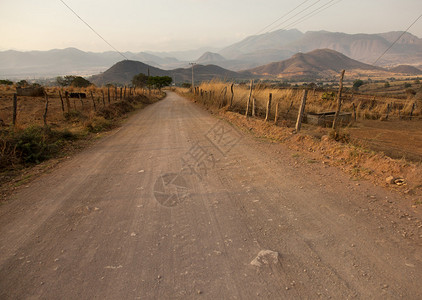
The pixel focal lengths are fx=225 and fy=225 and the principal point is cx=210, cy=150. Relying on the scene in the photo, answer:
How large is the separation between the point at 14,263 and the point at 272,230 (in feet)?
9.45

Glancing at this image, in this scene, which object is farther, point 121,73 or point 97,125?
point 121,73

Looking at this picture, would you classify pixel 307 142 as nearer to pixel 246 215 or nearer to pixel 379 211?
pixel 379 211

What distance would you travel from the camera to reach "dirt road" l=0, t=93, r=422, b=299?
2.04m

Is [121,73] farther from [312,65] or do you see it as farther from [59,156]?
[59,156]

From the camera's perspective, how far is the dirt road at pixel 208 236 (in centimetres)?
204

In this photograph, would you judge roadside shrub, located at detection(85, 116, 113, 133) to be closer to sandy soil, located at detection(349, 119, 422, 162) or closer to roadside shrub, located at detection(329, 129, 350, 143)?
roadside shrub, located at detection(329, 129, 350, 143)

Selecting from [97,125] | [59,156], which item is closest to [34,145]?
[59,156]

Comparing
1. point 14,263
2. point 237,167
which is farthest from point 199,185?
point 14,263

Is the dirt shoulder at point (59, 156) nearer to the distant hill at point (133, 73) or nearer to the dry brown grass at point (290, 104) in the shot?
the dry brown grass at point (290, 104)

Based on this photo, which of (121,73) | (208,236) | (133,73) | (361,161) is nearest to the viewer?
(208,236)

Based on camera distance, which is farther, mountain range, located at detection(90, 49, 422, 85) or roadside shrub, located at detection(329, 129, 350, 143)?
mountain range, located at detection(90, 49, 422, 85)

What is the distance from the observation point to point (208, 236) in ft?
8.89

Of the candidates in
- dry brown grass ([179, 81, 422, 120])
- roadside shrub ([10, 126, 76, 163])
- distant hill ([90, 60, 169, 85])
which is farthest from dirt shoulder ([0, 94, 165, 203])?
distant hill ([90, 60, 169, 85])

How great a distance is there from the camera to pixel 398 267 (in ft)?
7.16
